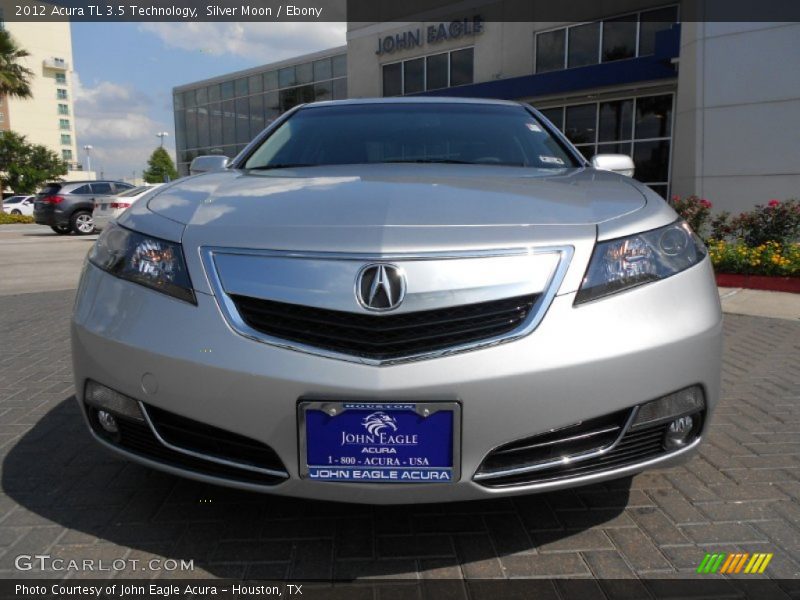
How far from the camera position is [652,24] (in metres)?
15.1

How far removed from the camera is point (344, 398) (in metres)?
1.54

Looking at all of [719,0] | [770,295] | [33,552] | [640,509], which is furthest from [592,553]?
[719,0]

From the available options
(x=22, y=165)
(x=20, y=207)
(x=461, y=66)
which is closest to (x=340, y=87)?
(x=461, y=66)

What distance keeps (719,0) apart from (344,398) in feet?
38.0

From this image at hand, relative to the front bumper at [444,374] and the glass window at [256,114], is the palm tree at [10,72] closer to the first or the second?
the glass window at [256,114]

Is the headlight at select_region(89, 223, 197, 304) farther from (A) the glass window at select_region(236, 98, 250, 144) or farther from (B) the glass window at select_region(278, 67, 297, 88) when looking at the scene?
(A) the glass window at select_region(236, 98, 250, 144)

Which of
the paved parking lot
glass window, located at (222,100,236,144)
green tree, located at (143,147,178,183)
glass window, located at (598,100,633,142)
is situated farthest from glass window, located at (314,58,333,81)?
green tree, located at (143,147,178,183)

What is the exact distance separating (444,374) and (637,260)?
2.25 ft

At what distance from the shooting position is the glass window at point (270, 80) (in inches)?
1168

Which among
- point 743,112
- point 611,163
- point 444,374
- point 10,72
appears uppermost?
point 10,72

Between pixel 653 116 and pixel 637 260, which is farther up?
pixel 653 116

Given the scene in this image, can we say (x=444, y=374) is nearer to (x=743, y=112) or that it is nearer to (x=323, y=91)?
(x=743, y=112)

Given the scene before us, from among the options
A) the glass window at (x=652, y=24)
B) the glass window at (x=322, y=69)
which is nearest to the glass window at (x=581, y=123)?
the glass window at (x=652, y=24)

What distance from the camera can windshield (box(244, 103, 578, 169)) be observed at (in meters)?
2.80
